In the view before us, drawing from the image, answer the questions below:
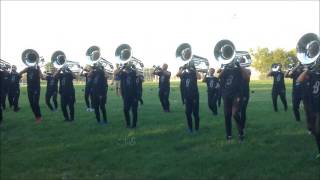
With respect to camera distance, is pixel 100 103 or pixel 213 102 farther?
pixel 213 102

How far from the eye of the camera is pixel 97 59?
16.5 meters

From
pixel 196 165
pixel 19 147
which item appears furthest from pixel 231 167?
pixel 19 147

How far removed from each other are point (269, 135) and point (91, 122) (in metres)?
5.96

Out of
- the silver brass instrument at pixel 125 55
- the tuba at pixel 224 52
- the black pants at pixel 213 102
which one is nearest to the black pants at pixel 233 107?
the tuba at pixel 224 52

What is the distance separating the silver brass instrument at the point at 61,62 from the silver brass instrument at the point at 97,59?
1.98 ft

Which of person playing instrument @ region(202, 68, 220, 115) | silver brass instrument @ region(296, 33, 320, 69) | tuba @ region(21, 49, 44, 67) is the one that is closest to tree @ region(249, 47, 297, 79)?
person playing instrument @ region(202, 68, 220, 115)

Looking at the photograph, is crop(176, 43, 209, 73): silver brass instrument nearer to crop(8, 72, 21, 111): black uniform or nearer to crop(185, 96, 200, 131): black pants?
crop(185, 96, 200, 131): black pants

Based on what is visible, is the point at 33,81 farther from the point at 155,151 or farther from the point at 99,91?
the point at 155,151

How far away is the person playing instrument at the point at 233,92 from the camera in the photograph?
469 inches

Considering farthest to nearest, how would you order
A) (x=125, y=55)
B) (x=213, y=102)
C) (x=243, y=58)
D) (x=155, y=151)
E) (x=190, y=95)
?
(x=213, y=102)
(x=125, y=55)
(x=190, y=95)
(x=243, y=58)
(x=155, y=151)

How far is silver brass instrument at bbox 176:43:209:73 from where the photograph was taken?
566 inches

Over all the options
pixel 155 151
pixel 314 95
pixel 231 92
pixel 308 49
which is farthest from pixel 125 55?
pixel 314 95

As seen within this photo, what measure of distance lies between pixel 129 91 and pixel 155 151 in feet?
12.0

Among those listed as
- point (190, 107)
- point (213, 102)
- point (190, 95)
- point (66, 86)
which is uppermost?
point (66, 86)
